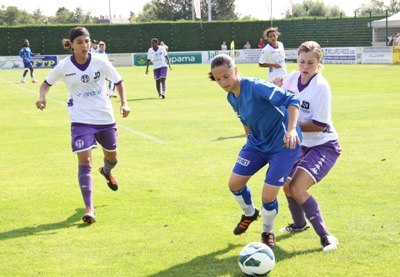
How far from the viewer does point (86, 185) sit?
7.22 metres

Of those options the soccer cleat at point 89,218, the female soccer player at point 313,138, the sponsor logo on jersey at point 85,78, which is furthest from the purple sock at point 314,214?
the sponsor logo on jersey at point 85,78

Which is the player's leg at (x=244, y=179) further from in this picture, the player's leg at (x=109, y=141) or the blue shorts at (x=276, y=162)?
the player's leg at (x=109, y=141)

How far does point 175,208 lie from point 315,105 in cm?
248

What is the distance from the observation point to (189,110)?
1859 centimetres

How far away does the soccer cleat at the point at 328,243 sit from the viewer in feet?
18.7

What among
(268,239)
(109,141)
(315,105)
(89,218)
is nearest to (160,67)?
(109,141)

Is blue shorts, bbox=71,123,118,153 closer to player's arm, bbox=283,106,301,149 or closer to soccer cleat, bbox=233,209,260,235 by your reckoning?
soccer cleat, bbox=233,209,260,235

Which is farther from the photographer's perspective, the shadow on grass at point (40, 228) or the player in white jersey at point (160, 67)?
the player in white jersey at point (160, 67)

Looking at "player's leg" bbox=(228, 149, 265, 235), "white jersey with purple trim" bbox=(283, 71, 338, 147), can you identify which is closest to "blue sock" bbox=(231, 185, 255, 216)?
"player's leg" bbox=(228, 149, 265, 235)

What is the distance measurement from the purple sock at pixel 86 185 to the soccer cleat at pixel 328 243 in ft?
8.85

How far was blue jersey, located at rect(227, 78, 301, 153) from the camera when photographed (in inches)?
213

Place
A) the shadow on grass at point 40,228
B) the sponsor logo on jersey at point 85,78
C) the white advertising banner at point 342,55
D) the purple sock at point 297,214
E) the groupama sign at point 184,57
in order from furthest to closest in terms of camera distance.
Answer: the groupama sign at point 184,57 < the white advertising banner at point 342,55 < the sponsor logo on jersey at point 85,78 < the shadow on grass at point 40,228 < the purple sock at point 297,214

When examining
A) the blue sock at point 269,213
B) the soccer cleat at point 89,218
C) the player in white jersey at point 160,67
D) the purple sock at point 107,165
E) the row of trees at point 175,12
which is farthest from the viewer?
the row of trees at point 175,12

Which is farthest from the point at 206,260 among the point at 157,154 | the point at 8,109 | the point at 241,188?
the point at 8,109
